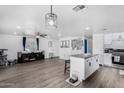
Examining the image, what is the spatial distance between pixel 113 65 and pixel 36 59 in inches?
225

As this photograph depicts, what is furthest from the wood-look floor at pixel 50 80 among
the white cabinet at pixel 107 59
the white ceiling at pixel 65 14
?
the white ceiling at pixel 65 14

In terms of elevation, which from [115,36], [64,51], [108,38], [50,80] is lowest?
[50,80]

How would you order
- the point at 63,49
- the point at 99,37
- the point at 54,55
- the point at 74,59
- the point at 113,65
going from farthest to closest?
the point at 54,55 < the point at 63,49 < the point at 99,37 < the point at 113,65 < the point at 74,59

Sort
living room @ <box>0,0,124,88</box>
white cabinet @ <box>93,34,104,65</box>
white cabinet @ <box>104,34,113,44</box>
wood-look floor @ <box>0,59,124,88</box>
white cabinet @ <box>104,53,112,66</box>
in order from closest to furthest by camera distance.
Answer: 1. wood-look floor @ <box>0,59,124,88</box>
2. living room @ <box>0,0,124,88</box>
3. white cabinet @ <box>104,53,112,66</box>
4. white cabinet @ <box>104,34,113,44</box>
5. white cabinet @ <box>93,34,104,65</box>

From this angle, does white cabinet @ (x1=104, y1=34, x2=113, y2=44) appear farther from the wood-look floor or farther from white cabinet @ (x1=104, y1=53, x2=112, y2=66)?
the wood-look floor

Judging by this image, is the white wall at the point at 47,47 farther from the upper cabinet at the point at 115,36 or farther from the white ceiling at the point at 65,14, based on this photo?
the upper cabinet at the point at 115,36

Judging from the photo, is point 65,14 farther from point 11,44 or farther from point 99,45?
point 11,44

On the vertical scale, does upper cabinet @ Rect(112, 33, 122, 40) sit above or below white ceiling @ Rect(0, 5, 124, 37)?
below

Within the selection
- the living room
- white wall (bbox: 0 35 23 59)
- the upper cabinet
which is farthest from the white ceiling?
white wall (bbox: 0 35 23 59)

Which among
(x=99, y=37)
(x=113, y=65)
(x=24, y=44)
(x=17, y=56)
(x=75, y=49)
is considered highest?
(x=99, y=37)

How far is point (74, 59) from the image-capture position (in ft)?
10.6

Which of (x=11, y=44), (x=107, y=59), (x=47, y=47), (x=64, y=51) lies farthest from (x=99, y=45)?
(x=11, y=44)
